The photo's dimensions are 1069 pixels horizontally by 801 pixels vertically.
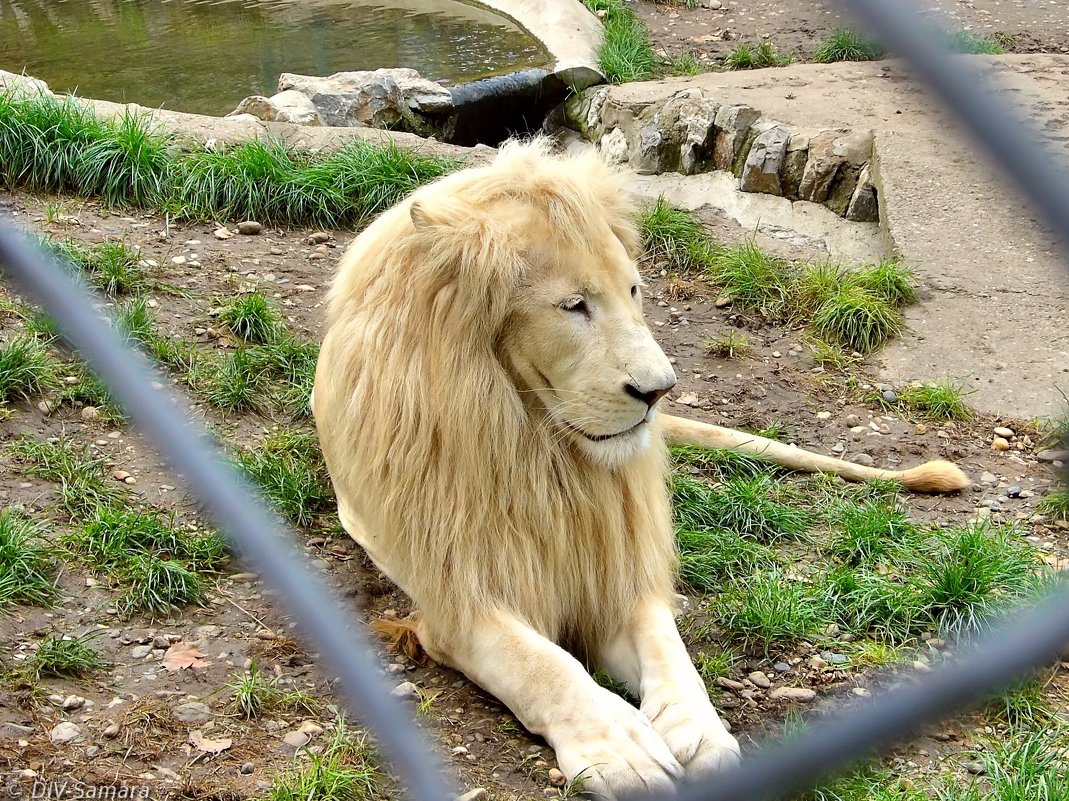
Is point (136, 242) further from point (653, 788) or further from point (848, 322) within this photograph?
point (653, 788)

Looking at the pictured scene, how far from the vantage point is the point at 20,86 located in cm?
644

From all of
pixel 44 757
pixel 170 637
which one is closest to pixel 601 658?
pixel 170 637

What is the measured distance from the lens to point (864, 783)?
2.71 metres

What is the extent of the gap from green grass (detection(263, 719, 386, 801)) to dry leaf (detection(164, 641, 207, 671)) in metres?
0.53

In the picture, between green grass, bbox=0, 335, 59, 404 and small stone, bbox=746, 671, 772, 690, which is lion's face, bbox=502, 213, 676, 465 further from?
green grass, bbox=0, 335, 59, 404

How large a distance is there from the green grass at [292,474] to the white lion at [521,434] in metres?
0.79

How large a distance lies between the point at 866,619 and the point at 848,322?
7.14 feet

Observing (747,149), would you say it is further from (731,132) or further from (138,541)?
(138,541)

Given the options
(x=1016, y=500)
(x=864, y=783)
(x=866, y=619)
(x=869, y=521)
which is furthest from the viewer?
(x=1016, y=500)

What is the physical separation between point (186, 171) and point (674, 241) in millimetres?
2499

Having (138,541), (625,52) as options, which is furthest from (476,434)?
(625,52)

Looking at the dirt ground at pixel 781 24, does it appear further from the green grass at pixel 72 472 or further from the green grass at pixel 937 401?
the green grass at pixel 72 472

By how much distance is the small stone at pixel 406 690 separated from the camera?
9.93 ft

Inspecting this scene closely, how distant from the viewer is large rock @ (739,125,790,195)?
6.54m
